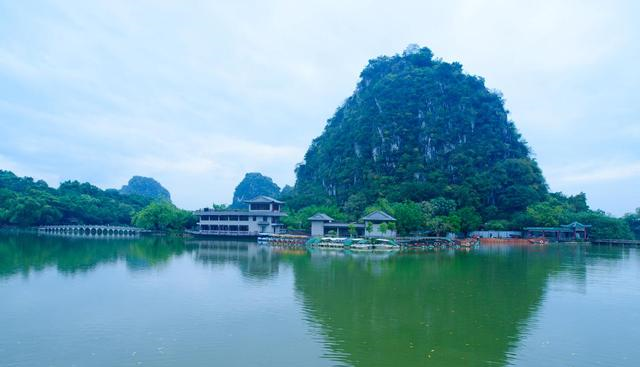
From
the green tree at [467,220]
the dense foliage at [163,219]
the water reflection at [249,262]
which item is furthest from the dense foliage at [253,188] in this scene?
the water reflection at [249,262]

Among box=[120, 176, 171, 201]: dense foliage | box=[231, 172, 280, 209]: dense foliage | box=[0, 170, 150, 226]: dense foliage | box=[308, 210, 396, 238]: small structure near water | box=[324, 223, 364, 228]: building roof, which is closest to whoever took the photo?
box=[308, 210, 396, 238]: small structure near water

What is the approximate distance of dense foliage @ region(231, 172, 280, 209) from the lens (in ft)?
529

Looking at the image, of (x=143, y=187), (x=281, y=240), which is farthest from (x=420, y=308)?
(x=143, y=187)

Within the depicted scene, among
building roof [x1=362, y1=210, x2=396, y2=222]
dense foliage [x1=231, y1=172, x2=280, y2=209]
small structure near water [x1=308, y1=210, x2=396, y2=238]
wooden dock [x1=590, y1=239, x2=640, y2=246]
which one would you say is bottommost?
wooden dock [x1=590, y1=239, x2=640, y2=246]

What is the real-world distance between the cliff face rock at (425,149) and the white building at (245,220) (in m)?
15.7

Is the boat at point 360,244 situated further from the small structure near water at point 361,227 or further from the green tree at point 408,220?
the green tree at point 408,220

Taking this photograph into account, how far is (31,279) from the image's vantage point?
2494 centimetres

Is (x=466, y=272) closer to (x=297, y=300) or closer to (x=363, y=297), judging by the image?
(x=363, y=297)

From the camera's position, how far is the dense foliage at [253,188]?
529 feet

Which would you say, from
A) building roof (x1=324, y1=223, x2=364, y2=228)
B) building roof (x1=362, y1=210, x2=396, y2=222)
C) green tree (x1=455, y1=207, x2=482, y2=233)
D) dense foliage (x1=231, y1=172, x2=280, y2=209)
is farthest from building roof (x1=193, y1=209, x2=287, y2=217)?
dense foliage (x1=231, y1=172, x2=280, y2=209)

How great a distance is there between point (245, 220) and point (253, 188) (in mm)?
92839

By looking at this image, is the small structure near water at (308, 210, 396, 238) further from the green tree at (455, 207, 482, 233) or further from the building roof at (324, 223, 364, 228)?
the green tree at (455, 207, 482, 233)

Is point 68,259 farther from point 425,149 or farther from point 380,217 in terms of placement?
point 425,149

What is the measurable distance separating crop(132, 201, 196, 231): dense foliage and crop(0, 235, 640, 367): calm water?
40.2m
